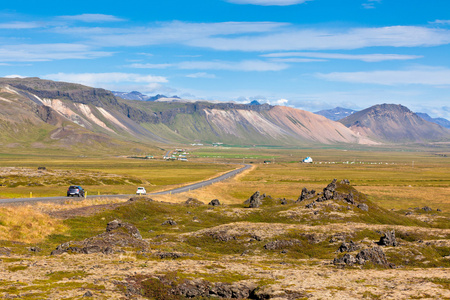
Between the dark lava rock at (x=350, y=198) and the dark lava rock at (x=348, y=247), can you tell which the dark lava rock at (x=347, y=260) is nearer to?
the dark lava rock at (x=348, y=247)

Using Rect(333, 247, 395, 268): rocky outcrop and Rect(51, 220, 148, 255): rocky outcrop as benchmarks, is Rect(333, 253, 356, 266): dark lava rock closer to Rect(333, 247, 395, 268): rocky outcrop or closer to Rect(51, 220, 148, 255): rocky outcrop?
Rect(333, 247, 395, 268): rocky outcrop

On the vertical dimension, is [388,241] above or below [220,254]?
above

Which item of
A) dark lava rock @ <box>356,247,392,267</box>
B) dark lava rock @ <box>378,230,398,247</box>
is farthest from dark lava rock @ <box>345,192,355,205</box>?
dark lava rock @ <box>356,247,392,267</box>

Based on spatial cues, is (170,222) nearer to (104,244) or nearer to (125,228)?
(125,228)

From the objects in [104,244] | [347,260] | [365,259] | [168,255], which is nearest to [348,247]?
[365,259]

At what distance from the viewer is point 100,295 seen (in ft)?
93.2

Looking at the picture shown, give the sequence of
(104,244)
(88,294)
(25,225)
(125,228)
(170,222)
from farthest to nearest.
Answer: (170,222), (25,225), (125,228), (104,244), (88,294)

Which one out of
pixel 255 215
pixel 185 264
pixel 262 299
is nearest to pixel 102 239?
pixel 185 264

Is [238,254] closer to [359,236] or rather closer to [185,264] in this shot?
[185,264]

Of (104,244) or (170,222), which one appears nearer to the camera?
(104,244)

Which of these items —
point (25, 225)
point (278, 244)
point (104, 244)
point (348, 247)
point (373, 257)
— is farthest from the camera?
point (25, 225)

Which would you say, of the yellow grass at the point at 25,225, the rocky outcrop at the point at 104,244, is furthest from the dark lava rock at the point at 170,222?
the rocky outcrop at the point at 104,244

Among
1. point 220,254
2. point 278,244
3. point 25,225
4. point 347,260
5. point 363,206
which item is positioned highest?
point 363,206

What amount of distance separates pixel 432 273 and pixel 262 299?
1591 cm
